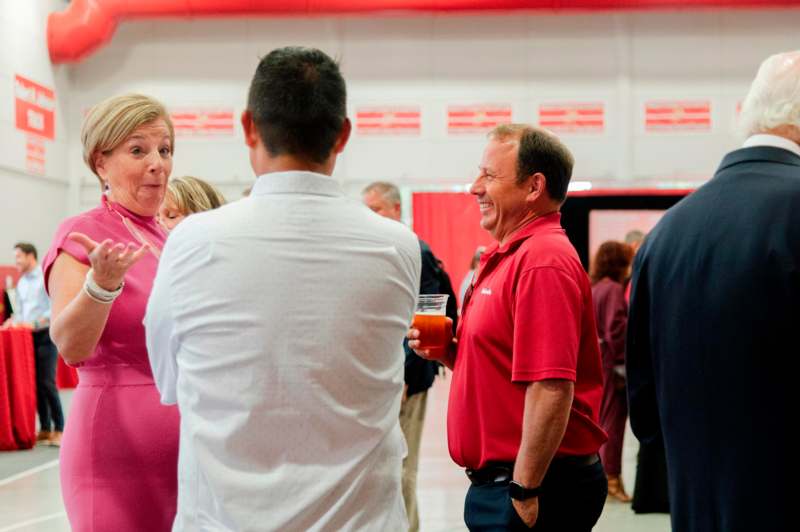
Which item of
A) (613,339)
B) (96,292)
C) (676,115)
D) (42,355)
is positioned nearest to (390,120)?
(676,115)

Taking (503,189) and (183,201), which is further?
(183,201)

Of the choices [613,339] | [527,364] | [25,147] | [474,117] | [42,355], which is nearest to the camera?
[527,364]

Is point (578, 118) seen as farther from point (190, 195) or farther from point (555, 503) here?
point (555, 503)

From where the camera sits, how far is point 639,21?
44.1 ft

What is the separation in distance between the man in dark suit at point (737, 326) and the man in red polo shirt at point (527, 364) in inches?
9.4

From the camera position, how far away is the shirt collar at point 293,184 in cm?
147

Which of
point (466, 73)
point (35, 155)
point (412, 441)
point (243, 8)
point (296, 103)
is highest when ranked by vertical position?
point (243, 8)

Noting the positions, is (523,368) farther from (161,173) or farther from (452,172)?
(452,172)

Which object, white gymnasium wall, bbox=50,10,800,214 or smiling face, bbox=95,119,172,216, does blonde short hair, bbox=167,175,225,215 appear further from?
white gymnasium wall, bbox=50,10,800,214

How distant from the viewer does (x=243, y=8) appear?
42.4 ft

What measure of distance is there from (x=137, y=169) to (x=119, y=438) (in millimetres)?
643

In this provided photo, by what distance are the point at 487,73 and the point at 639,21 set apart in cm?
224

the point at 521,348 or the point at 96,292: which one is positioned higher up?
the point at 96,292

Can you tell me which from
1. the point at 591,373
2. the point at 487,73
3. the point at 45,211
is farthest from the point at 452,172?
the point at 591,373
